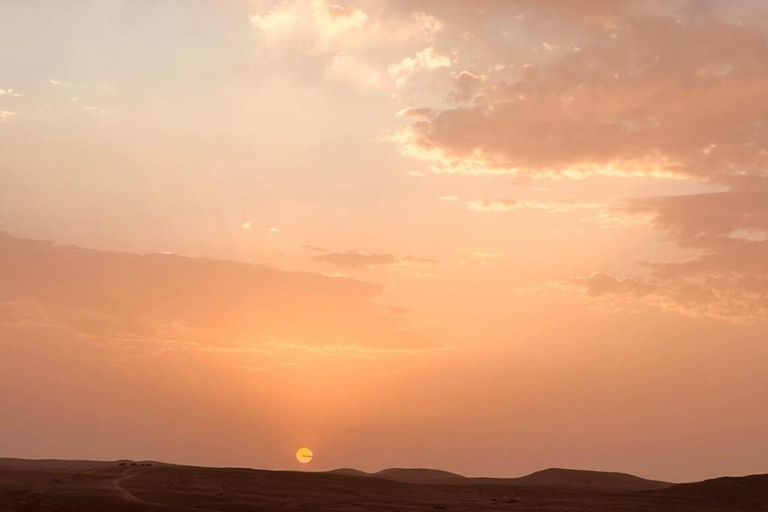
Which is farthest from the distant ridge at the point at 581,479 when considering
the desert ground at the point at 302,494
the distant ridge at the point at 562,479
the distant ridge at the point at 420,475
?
the desert ground at the point at 302,494

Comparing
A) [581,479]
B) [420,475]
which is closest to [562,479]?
[581,479]

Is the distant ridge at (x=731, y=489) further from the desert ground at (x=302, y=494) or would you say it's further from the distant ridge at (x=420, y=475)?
the distant ridge at (x=420, y=475)

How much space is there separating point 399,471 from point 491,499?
50.7 m

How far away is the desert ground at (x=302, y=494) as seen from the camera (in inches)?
1839

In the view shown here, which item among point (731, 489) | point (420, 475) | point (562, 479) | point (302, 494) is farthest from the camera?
point (420, 475)

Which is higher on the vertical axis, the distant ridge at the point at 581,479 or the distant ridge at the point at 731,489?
the distant ridge at the point at 581,479

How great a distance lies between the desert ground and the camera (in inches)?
1839

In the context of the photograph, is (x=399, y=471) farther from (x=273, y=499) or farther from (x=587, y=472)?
(x=273, y=499)

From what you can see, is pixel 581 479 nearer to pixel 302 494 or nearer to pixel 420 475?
pixel 420 475

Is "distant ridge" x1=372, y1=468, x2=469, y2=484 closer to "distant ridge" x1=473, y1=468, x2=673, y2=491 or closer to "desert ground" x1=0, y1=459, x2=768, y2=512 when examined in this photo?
"distant ridge" x1=473, y1=468, x2=673, y2=491

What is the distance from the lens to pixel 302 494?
181 ft

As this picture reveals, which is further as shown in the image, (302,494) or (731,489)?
(731,489)

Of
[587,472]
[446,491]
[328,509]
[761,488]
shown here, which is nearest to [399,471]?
[587,472]

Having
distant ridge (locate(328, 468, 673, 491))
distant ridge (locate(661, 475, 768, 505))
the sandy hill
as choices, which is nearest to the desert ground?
distant ridge (locate(661, 475, 768, 505))
